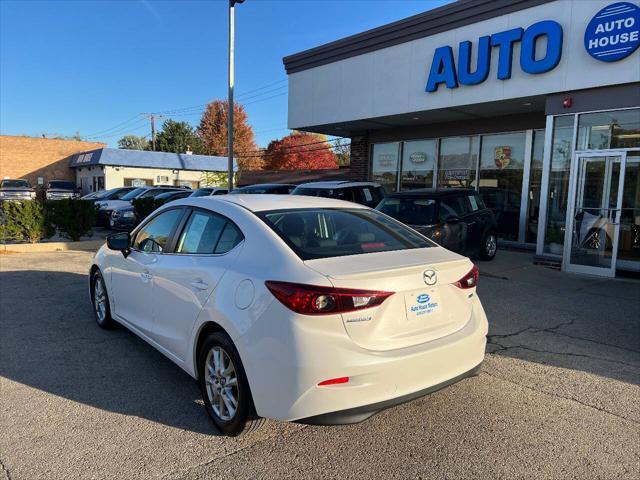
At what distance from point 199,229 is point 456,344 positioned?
2.10 m

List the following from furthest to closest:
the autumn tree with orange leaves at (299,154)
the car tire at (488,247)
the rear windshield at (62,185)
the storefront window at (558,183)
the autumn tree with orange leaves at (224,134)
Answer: the autumn tree with orange leaves at (224,134)
the autumn tree with orange leaves at (299,154)
the rear windshield at (62,185)
the car tire at (488,247)
the storefront window at (558,183)

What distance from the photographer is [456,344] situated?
3045 millimetres

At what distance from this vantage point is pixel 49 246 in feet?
39.0

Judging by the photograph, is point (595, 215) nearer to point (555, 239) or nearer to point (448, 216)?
point (555, 239)

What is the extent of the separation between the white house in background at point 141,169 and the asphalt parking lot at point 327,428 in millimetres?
31551

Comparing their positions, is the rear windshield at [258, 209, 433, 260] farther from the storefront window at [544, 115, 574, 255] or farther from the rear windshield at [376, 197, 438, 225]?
the storefront window at [544, 115, 574, 255]

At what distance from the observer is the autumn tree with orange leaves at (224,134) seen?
55625 mm

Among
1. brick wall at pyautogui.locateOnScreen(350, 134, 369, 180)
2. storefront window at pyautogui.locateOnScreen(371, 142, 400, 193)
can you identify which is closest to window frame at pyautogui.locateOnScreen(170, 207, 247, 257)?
storefront window at pyautogui.locateOnScreen(371, 142, 400, 193)

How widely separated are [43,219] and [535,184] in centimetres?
1262

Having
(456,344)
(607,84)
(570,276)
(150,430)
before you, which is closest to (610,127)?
(607,84)

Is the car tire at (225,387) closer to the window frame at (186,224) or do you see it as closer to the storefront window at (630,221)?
the window frame at (186,224)

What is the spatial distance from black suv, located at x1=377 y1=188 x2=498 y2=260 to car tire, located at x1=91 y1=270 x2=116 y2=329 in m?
5.34

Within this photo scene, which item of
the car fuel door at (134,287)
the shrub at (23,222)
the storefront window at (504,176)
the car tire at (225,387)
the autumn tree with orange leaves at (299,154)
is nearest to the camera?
the car tire at (225,387)

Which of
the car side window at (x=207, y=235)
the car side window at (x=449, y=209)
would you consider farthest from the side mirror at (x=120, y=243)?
the car side window at (x=449, y=209)
